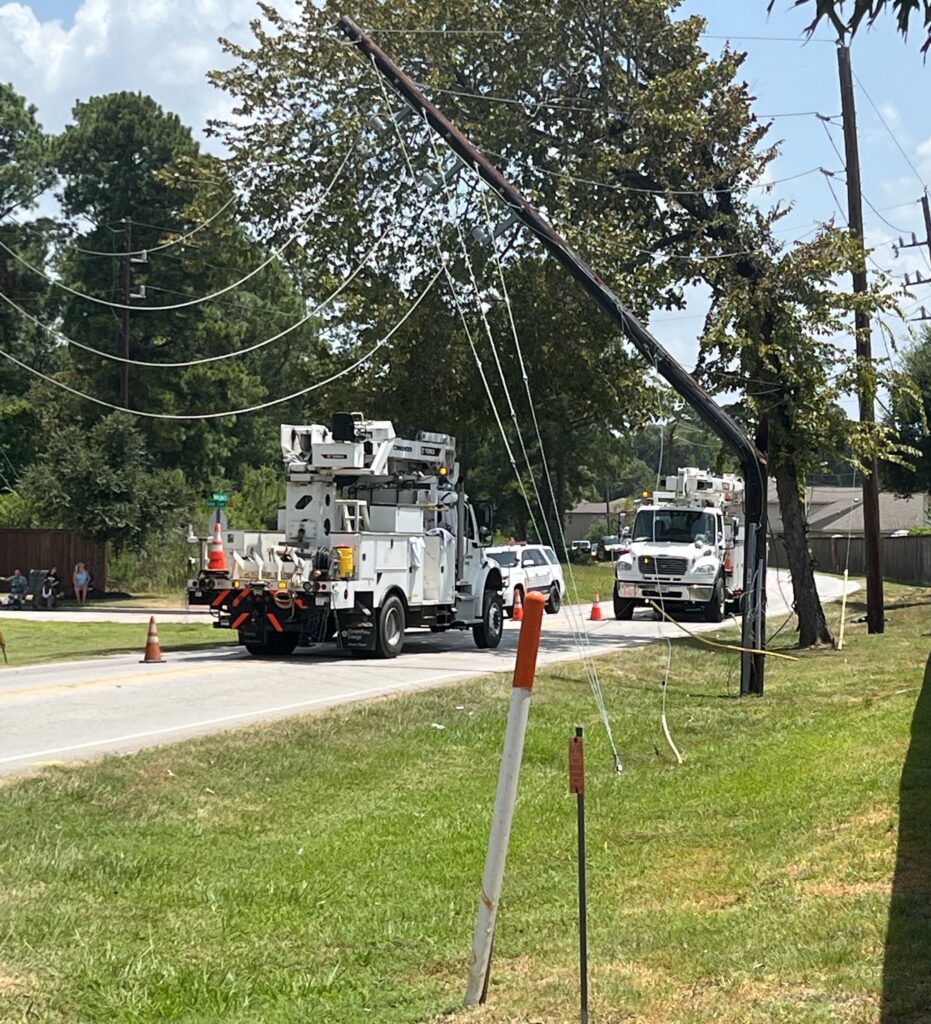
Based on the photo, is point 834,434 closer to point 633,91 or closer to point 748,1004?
point 633,91

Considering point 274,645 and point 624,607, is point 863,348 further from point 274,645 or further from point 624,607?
point 274,645

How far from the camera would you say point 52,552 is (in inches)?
1781

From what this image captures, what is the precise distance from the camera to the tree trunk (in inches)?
979

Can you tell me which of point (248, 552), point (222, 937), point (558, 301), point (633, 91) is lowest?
point (222, 937)

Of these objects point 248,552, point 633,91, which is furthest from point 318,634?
point 633,91

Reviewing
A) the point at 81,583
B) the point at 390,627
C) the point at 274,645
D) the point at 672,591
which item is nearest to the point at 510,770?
the point at 390,627

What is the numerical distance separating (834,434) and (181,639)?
13201 mm

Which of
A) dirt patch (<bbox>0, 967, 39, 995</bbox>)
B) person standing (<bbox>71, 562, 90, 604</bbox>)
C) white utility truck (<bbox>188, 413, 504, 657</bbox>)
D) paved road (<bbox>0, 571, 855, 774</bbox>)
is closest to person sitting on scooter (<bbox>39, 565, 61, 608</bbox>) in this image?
person standing (<bbox>71, 562, 90, 604</bbox>)

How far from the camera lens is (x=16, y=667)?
20688mm

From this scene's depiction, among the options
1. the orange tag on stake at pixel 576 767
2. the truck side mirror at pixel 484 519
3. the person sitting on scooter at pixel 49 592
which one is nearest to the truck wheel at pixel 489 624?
the truck side mirror at pixel 484 519

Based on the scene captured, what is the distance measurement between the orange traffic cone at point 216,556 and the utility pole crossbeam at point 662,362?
651 cm

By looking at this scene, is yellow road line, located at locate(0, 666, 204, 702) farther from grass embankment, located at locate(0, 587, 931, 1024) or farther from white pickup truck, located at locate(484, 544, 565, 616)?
white pickup truck, located at locate(484, 544, 565, 616)

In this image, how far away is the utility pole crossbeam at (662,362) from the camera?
16.9 meters

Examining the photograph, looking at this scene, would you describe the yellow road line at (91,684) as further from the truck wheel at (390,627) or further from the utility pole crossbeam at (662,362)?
the utility pole crossbeam at (662,362)
